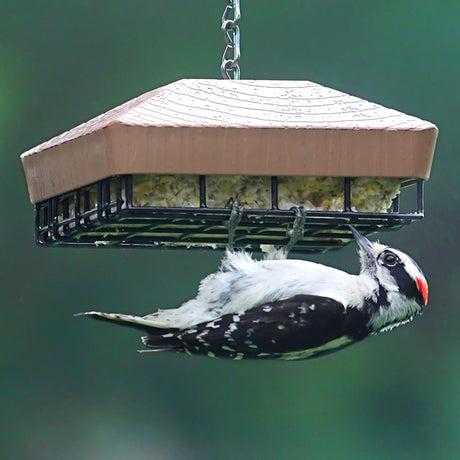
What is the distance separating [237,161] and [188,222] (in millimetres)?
408

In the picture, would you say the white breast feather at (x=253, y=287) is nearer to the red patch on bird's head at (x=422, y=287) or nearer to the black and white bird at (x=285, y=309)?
the black and white bird at (x=285, y=309)

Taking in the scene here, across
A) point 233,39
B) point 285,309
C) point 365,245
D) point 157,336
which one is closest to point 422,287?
point 365,245

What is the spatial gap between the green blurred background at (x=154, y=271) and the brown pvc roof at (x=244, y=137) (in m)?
7.83

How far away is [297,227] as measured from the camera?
6738mm

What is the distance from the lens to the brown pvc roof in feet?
20.9

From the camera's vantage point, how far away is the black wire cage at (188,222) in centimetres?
656

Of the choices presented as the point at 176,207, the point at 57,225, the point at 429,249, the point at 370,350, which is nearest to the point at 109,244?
the point at 57,225

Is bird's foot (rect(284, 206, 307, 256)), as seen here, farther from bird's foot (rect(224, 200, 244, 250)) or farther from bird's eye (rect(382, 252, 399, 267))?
bird's eye (rect(382, 252, 399, 267))

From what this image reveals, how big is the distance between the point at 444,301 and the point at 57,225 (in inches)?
338

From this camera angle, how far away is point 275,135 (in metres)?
6.46

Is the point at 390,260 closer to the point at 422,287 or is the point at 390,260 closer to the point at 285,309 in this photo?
the point at 422,287

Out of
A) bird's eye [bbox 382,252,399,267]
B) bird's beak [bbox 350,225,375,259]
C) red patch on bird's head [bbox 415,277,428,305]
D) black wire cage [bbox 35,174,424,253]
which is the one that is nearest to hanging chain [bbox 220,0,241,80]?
black wire cage [bbox 35,174,424,253]

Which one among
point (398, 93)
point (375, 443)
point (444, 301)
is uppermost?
point (398, 93)

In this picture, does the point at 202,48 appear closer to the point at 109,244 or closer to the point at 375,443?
the point at 375,443
